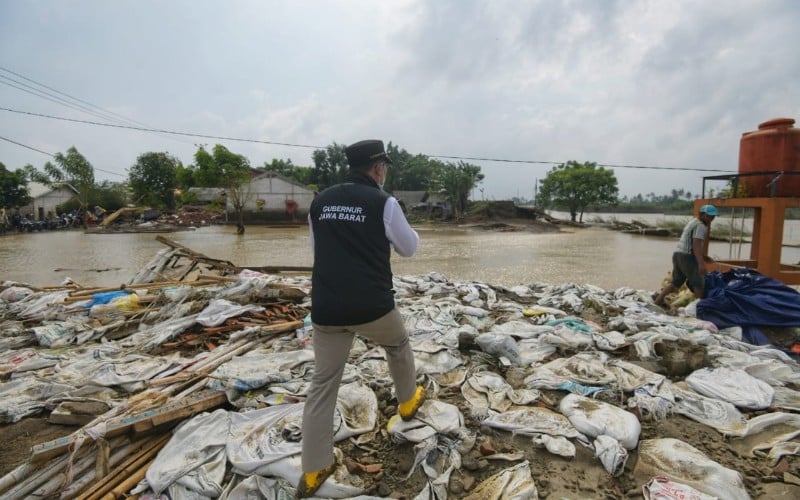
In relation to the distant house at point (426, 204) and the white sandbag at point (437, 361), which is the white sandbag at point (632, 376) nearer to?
the white sandbag at point (437, 361)

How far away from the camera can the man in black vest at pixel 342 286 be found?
6.15 ft

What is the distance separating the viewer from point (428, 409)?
8.07 ft

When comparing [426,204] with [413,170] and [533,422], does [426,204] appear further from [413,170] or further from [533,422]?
[533,422]

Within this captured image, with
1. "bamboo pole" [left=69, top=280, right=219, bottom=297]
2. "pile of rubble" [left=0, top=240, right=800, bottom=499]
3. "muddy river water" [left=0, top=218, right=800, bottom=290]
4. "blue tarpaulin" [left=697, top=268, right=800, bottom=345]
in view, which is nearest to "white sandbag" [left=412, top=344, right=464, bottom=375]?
"pile of rubble" [left=0, top=240, right=800, bottom=499]

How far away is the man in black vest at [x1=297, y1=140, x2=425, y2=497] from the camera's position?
1.88 meters

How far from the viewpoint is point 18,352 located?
12.6ft

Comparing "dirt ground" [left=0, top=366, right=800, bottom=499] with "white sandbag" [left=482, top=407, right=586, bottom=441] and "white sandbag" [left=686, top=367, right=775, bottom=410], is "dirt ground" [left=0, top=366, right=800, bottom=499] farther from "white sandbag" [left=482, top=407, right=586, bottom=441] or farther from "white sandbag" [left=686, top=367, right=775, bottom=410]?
"white sandbag" [left=686, top=367, right=775, bottom=410]

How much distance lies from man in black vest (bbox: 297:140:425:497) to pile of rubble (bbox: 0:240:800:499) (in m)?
0.25

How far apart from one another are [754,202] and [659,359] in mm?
4255

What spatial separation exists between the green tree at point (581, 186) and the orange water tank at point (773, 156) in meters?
30.1

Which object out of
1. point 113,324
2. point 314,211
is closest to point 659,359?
point 314,211

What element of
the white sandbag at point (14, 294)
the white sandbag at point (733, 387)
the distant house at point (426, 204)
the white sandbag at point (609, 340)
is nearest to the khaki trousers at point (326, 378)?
the white sandbag at point (733, 387)

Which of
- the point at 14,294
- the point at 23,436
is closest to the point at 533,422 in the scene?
the point at 23,436

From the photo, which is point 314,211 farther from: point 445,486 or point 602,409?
point 602,409
